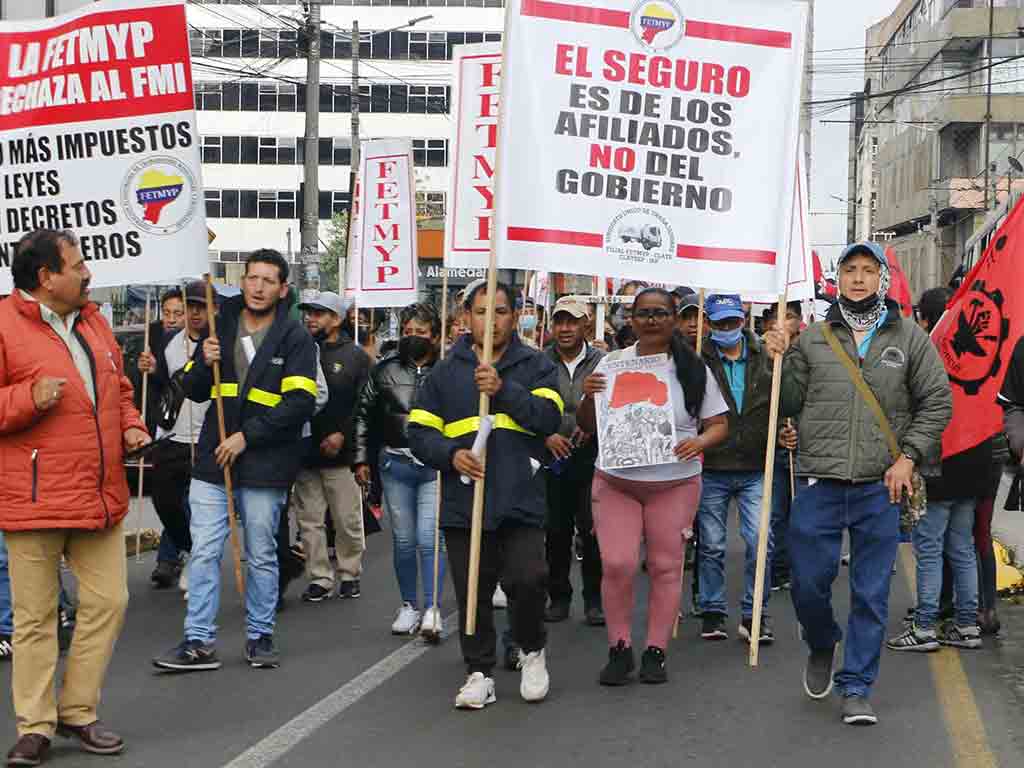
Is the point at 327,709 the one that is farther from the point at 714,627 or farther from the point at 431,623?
the point at 714,627

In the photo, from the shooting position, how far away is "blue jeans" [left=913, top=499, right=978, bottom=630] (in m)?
8.73

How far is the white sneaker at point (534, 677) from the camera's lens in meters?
7.39

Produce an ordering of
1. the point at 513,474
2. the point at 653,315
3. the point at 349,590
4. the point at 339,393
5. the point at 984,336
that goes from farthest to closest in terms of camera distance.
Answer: the point at 339,393, the point at 349,590, the point at 984,336, the point at 653,315, the point at 513,474

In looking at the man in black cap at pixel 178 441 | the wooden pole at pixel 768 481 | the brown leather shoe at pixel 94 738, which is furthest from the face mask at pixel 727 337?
the brown leather shoe at pixel 94 738

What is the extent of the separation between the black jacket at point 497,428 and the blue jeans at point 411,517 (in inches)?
70.7

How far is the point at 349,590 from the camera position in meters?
10.6

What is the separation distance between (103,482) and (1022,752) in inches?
149

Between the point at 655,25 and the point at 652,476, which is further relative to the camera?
the point at 652,476

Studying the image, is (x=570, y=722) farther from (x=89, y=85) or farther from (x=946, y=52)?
(x=946, y=52)

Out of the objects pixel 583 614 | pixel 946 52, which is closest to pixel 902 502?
pixel 583 614

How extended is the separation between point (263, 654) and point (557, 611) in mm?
2181

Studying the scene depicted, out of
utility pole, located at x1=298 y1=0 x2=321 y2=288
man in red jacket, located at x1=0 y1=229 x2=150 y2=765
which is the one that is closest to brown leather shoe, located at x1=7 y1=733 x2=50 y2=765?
man in red jacket, located at x1=0 y1=229 x2=150 y2=765

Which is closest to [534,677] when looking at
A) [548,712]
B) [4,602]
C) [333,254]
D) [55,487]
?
[548,712]

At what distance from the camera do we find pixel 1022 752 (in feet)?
21.7
